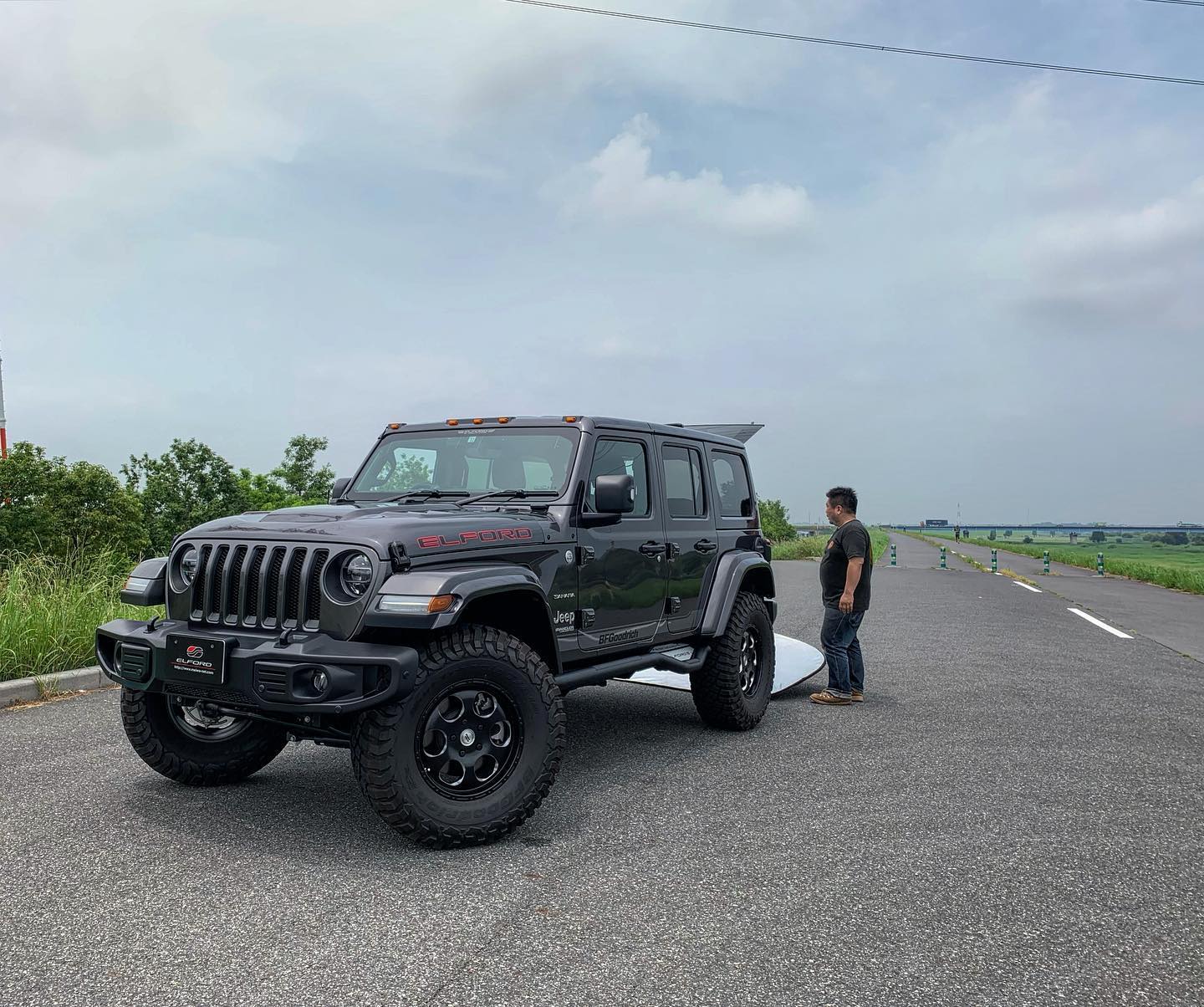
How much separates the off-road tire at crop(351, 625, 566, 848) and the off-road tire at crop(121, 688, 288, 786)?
1.13m

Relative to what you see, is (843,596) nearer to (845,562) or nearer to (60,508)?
(845,562)

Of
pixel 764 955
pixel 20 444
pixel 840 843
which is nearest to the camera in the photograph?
pixel 764 955

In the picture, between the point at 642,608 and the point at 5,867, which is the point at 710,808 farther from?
the point at 5,867

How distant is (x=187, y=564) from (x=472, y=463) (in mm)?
1668

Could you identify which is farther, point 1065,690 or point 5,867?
point 1065,690

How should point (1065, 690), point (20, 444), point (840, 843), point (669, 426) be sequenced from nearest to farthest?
point (840, 843)
point (669, 426)
point (1065, 690)
point (20, 444)

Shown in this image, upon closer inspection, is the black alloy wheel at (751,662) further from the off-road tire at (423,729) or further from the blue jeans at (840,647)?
the off-road tire at (423,729)

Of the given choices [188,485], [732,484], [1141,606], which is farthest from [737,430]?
[188,485]

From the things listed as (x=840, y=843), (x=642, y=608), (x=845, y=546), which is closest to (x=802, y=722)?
(x=845, y=546)

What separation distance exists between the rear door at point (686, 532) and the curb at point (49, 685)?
15.5 feet

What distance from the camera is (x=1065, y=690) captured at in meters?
8.99

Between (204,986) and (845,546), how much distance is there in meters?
6.01

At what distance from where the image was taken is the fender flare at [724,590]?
6.54 meters

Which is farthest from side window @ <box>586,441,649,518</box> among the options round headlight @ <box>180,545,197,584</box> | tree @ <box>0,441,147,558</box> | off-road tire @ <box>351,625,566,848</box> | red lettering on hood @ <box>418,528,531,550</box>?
tree @ <box>0,441,147,558</box>
